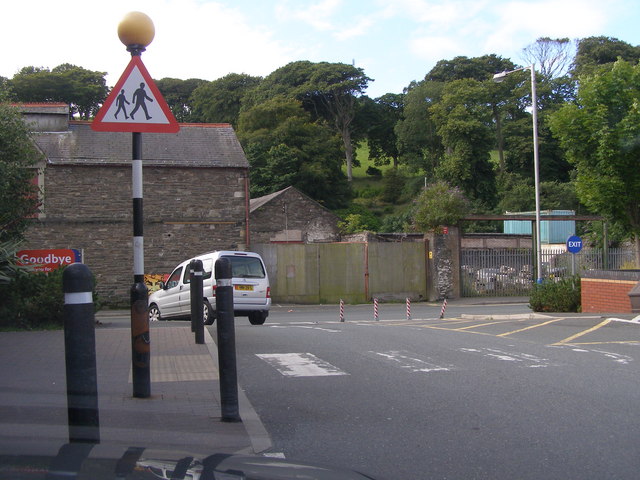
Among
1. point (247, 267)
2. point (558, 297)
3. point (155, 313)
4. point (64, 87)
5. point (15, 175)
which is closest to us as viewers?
point (15, 175)

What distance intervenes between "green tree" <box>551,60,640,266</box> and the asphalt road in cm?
921

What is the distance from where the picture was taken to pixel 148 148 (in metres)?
30.3

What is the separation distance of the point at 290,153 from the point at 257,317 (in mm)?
38197

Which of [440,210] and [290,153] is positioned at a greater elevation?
[290,153]

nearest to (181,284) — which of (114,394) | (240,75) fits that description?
(114,394)

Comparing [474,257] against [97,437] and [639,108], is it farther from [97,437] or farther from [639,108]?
[97,437]

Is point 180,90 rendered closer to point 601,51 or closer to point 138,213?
point 601,51

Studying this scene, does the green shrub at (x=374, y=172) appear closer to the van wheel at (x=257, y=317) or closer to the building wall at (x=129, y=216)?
the building wall at (x=129, y=216)

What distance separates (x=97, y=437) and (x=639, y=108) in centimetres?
1879

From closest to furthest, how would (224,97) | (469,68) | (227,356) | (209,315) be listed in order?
1. (227,356)
2. (209,315)
3. (224,97)
4. (469,68)

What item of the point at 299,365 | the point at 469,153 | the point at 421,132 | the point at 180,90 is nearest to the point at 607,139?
the point at 299,365

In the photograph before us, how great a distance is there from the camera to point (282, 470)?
2.69 metres

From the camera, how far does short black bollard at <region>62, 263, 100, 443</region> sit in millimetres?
4359

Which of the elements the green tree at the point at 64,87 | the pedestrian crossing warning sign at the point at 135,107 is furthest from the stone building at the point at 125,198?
the green tree at the point at 64,87
